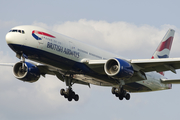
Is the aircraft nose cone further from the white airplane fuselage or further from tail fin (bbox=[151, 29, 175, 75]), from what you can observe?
tail fin (bbox=[151, 29, 175, 75])

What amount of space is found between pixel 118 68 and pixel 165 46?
720 inches

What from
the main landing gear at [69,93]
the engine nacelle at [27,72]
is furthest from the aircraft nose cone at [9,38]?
the main landing gear at [69,93]

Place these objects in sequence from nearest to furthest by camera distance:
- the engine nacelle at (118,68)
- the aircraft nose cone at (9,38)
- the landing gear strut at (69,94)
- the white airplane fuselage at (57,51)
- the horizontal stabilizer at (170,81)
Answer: the aircraft nose cone at (9,38), the white airplane fuselage at (57,51), the engine nacelle at (118,68), the horizontal stabilizer at (170,81), the landing gear strut at (69,94)

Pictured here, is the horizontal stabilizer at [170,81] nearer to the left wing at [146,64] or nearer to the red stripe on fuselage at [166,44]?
the left wing at [146,64]

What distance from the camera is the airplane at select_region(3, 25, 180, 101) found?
114ft

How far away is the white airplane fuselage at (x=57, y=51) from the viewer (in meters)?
34.3

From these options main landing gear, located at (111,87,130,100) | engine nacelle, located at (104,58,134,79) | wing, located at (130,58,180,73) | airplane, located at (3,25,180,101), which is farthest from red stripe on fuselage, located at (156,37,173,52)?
engine nacelle, located at (104,58,134,79)

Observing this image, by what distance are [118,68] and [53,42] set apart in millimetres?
7009

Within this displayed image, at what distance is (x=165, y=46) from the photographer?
52562 millimetres

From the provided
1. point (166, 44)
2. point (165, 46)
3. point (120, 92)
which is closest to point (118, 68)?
point (120, 92)

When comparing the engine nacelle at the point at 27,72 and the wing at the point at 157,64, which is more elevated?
the engine nacelle at the point at 27,72

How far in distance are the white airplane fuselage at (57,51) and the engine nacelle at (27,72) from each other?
489 cm

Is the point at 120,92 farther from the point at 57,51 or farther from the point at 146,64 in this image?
the point at 57,51

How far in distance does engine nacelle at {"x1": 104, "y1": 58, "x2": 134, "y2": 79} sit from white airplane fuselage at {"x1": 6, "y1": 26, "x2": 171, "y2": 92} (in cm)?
198
